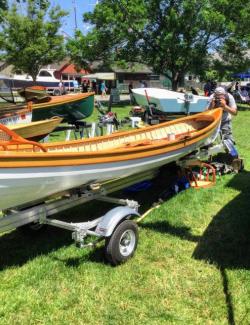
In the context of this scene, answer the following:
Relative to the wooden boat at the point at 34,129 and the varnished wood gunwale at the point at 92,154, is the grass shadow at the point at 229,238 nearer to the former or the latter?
the varnished wood gunwale at the point at 92,154

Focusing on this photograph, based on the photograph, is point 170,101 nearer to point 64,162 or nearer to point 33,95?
point 33,95

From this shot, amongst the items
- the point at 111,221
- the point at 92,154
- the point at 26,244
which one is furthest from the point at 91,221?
the point at 26,244

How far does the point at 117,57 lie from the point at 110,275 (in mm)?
24327

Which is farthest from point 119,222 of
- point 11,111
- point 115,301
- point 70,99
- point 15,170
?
point 70,99

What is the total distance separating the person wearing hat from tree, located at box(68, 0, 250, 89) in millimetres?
16612

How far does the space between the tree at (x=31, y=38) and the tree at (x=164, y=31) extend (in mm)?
9353

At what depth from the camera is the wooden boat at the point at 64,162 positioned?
12.6ft

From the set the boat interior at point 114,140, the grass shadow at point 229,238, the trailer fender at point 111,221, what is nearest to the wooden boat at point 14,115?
the boat interior at point 114,140

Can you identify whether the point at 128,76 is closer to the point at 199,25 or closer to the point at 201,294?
the point at 199,25

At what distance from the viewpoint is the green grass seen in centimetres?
366

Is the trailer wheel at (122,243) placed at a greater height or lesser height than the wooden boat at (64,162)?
lesser

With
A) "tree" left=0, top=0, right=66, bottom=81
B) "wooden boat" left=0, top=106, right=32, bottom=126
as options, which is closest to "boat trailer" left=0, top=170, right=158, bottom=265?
"wooden boat" left=0, top=106, right=32, bottom=126

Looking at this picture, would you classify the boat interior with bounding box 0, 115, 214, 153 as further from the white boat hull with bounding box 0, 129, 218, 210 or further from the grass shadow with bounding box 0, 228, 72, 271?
the grass shadow with bounding box 0, 228, 72, 271

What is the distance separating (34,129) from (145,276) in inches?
210
